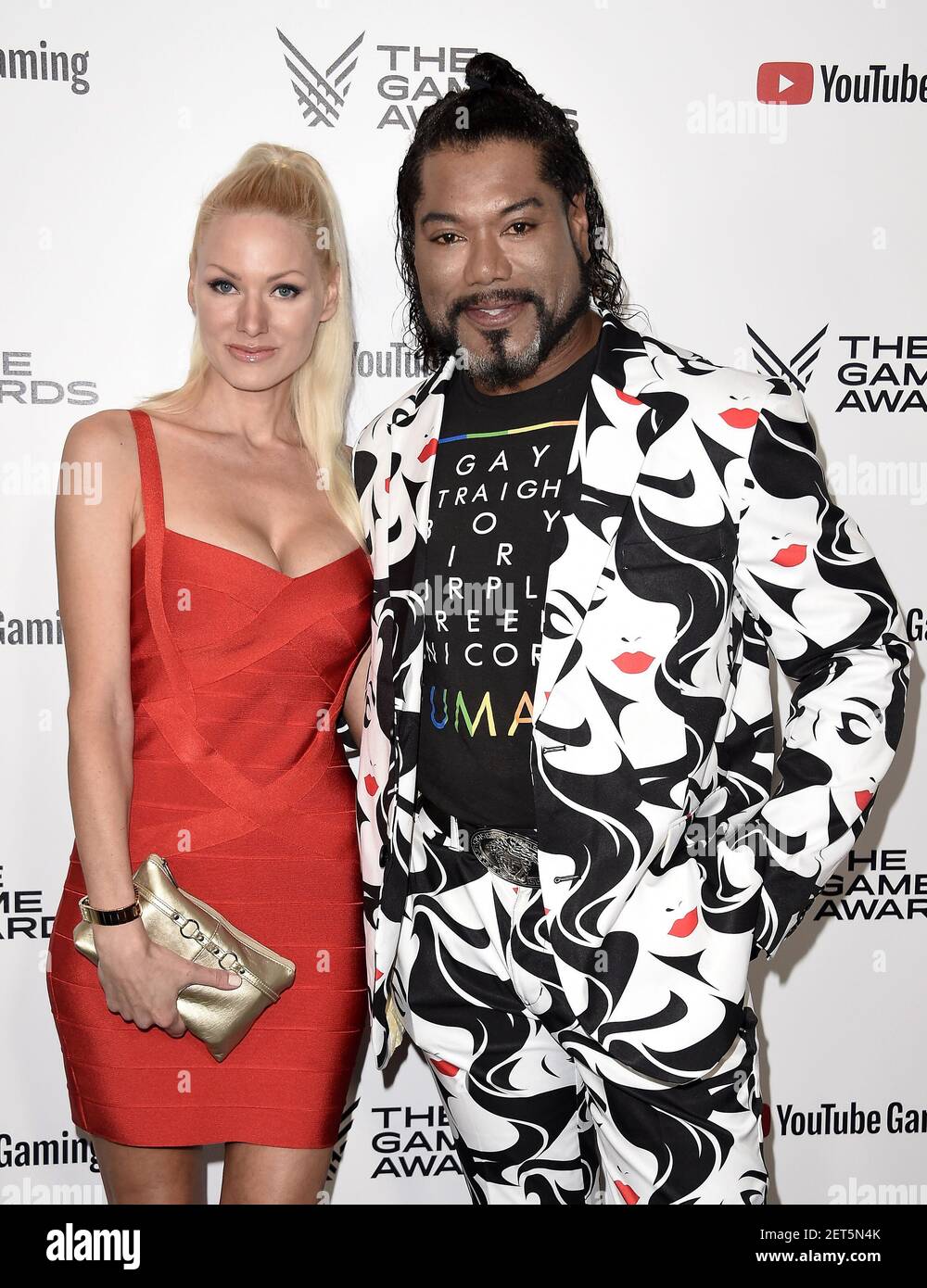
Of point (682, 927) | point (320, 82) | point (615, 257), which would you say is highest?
point (320, 82)

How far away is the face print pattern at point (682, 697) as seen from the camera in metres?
1.68

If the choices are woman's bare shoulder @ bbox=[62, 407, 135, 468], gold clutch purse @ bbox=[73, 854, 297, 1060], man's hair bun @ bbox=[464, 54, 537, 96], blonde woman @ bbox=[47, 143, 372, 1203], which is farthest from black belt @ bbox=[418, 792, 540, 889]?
man's hair bun @ bbox=[464, 54, 537, 96]

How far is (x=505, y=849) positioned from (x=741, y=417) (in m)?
0.77

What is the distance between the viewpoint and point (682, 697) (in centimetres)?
170

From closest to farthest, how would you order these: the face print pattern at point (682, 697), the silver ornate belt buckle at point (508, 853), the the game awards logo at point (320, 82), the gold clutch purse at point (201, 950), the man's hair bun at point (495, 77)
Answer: the face print pattern at point (682, 697)
the silver ornate belt buckle at point (508, 853)
the gold clutch purse at point (201, 950)
the man's hair bun at point (495, 77)
the the game awards logo at point (320, 82)

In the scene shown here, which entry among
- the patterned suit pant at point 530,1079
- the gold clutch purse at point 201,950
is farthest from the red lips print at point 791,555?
the gold clutch purse at point 201,950

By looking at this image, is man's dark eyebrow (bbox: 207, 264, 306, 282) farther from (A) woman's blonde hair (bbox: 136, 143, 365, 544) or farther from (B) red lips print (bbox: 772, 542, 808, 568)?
(B) red lips print (bbox: 772, 542, 808, 568)

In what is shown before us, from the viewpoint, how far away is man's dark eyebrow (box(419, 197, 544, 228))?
1.86m

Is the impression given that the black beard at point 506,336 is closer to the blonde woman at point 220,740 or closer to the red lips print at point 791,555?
the blonde woman at point 220,740

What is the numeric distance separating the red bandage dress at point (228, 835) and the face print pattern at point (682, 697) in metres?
0.53

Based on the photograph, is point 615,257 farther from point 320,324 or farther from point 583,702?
point 583,702

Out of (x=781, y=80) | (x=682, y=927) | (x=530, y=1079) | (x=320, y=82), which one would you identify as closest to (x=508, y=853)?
(x=682, y=927)

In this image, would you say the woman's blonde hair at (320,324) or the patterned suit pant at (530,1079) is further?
the woman's blonde hair at (320,324)

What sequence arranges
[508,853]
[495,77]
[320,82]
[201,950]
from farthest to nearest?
[320,82] < [495,77] < [201,950] < [508,853]
